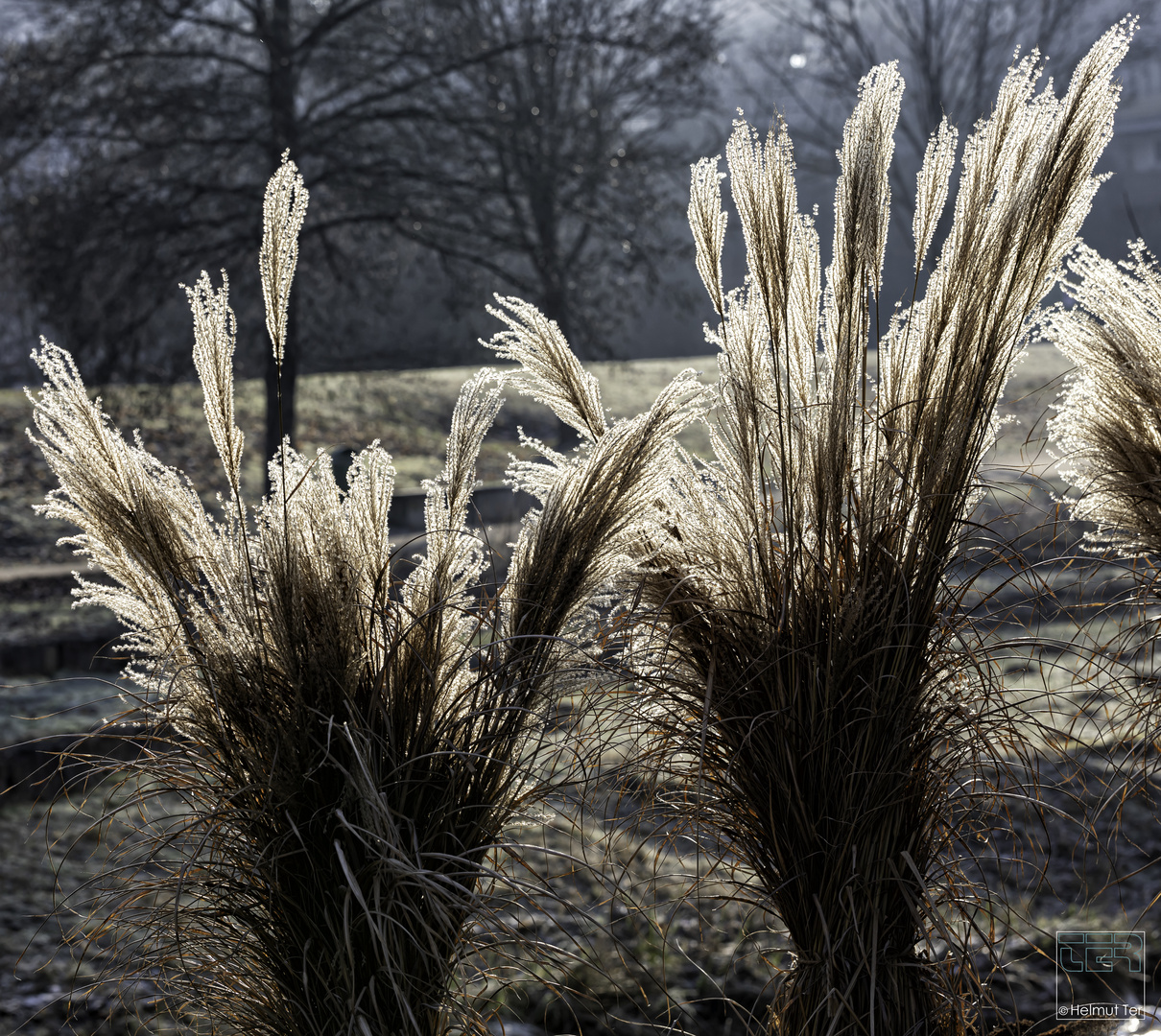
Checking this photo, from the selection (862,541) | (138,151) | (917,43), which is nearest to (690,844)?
(862,541)

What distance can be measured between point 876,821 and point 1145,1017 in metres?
0.80

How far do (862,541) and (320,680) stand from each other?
76 centimetres

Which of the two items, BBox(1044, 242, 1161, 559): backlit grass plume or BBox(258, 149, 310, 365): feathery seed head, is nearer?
BBox(258, 149, 310, 365): feathery seed head

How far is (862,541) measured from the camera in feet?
4.78

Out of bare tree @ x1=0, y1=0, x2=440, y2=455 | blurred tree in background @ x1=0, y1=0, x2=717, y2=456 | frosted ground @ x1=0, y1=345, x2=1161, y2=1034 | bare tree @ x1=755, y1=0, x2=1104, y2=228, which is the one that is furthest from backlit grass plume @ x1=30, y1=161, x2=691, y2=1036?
bare tree @ x1=755, y1=0, x2=1104, y2=228

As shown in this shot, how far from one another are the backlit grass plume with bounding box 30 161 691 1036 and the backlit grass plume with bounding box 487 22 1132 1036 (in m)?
0.17

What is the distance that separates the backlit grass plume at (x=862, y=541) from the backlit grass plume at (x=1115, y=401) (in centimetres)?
30

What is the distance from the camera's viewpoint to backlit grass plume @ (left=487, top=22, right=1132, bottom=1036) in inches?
56.4

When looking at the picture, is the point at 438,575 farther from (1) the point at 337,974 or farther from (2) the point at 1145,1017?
(2) the point at 1145,1017

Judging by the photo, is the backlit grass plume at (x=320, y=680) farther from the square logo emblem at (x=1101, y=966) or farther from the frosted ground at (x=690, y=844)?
the square logo emblem at (x=1101, y=966)

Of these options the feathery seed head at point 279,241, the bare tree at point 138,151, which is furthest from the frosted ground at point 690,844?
the bare tree at point 138,151

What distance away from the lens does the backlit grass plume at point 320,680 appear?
1.37 metres

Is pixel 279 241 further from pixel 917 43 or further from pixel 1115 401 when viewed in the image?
pixel 917 43

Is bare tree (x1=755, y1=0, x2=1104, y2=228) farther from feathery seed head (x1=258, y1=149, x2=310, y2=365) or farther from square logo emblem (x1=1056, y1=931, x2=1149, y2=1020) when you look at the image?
feathery seed head (x1=258, y1=149, x2=310, y2=365)
